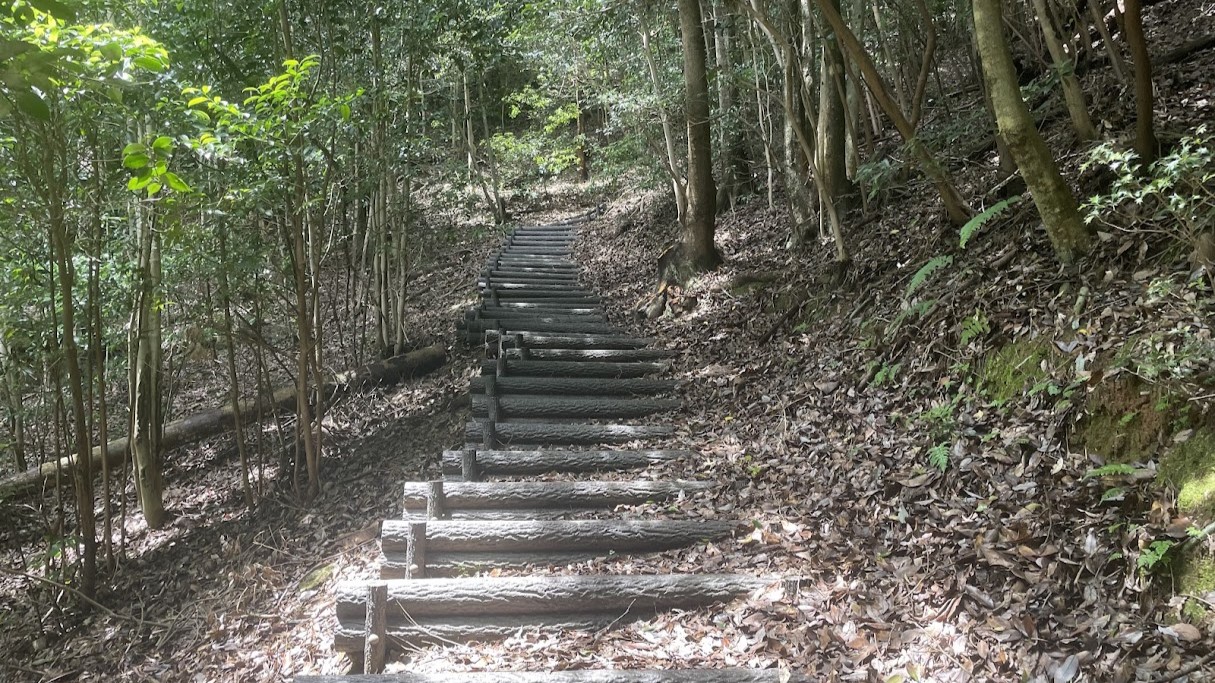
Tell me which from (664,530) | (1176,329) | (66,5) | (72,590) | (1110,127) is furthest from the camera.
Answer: (72,590)

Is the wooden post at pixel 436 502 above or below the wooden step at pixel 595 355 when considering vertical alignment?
below

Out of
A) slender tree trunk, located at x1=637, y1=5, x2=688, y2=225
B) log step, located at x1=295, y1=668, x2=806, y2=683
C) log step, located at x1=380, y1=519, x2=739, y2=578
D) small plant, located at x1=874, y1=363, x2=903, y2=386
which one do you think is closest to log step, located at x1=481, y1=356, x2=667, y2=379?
small plant, located at x1=874, y1=363, x2=903, y2=386

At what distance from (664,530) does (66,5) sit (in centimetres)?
396

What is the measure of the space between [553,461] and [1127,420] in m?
3.91

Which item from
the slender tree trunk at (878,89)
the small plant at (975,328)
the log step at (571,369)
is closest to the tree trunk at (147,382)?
the log step at (571,369)

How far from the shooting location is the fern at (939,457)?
3910mm

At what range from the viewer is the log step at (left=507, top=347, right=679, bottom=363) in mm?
8234

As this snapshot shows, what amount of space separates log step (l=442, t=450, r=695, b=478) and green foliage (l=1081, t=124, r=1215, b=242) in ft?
10.9

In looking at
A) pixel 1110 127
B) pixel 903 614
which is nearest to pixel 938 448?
pixel 903 614

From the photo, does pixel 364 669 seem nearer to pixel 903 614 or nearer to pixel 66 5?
pixel 903 614

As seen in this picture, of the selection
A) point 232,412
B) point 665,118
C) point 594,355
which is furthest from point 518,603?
point 665,118

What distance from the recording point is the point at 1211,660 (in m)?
2.38

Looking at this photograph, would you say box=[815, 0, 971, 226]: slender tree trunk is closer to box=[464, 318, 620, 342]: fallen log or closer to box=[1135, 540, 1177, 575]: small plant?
box=[1135, 540, 1177, 575]: small plant

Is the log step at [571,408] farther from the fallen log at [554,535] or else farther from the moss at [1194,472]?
the moss at [1194,472]
